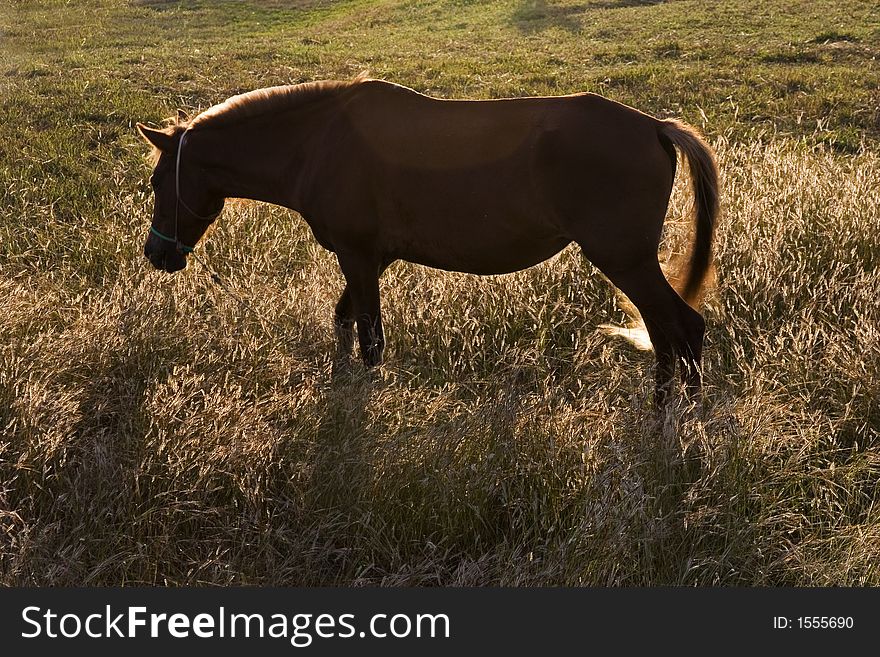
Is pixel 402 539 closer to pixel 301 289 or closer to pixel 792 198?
pixel 301 289

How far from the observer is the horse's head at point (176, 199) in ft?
17.1

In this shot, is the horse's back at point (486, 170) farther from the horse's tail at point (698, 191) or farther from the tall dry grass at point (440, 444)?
the tall dry grass at point (440, 444)

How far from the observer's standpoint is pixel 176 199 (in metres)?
5.30

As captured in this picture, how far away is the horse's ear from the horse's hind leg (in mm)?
2488

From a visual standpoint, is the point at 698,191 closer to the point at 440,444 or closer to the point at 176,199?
the point at 440,444

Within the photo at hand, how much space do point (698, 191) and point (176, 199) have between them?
2.86m

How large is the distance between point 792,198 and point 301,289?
347 cm

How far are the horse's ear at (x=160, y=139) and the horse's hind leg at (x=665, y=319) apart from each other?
2.49 m

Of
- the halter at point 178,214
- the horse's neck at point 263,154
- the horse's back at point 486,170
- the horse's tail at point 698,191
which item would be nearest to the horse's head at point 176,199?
the halter at point 178,214

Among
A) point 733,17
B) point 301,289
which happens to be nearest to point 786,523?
point 301,289

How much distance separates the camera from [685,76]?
546 inches

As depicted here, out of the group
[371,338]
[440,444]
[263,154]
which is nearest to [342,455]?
[440,444]

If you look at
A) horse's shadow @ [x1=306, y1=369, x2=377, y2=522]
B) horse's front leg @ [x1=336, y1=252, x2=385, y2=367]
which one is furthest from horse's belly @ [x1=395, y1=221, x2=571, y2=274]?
horse's shadow @ [x1=306, y1=369, x2=377, y2=522]

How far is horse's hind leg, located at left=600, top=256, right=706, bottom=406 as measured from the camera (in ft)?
15.0
